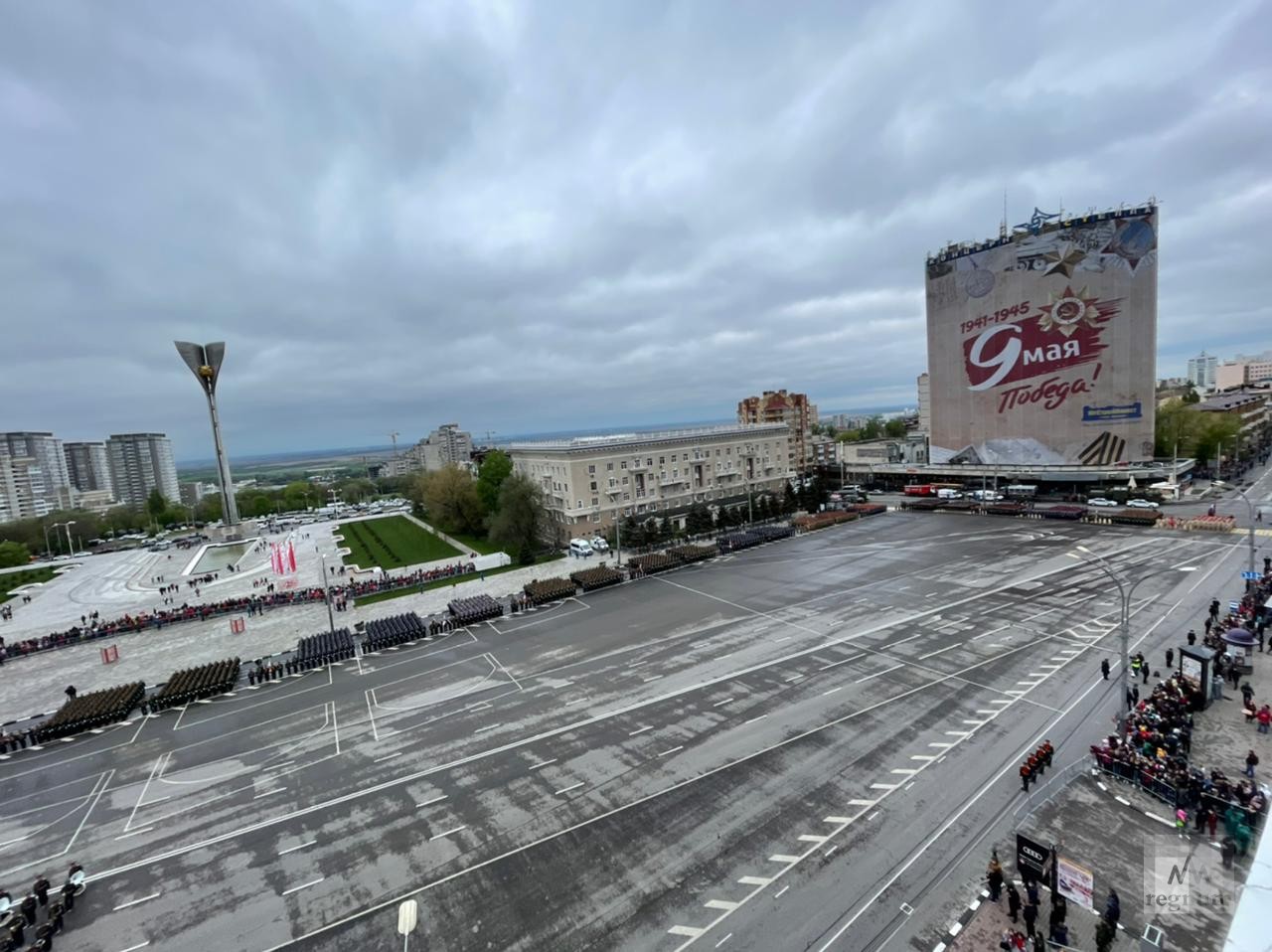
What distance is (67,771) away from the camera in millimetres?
19109

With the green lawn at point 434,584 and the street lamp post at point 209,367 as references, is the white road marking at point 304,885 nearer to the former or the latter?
the green lawn at point 434,584

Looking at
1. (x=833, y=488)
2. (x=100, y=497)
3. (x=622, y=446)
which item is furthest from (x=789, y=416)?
(x=100, y=497)

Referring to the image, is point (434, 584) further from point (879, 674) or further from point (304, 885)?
point (879, 674)

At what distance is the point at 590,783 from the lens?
50.6 ft

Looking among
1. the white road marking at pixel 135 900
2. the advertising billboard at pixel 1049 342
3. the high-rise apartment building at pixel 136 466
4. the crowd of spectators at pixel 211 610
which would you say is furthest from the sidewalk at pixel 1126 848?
the high-rise apartment building at pixel 136 466

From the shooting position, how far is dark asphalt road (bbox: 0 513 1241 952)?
37.3ft

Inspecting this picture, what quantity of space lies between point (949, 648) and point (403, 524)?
74.8 meters

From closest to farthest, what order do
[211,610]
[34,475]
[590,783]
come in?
[590,783], [211,610], [34,475]

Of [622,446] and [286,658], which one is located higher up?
[622,446]

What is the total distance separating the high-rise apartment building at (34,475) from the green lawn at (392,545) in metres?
89.3

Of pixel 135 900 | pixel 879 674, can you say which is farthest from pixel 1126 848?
pixel 135 900

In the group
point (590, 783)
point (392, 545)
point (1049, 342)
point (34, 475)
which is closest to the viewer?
point (590, 783)

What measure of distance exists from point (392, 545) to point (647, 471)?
105ft

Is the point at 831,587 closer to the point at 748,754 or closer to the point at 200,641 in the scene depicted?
the point at 748,754
